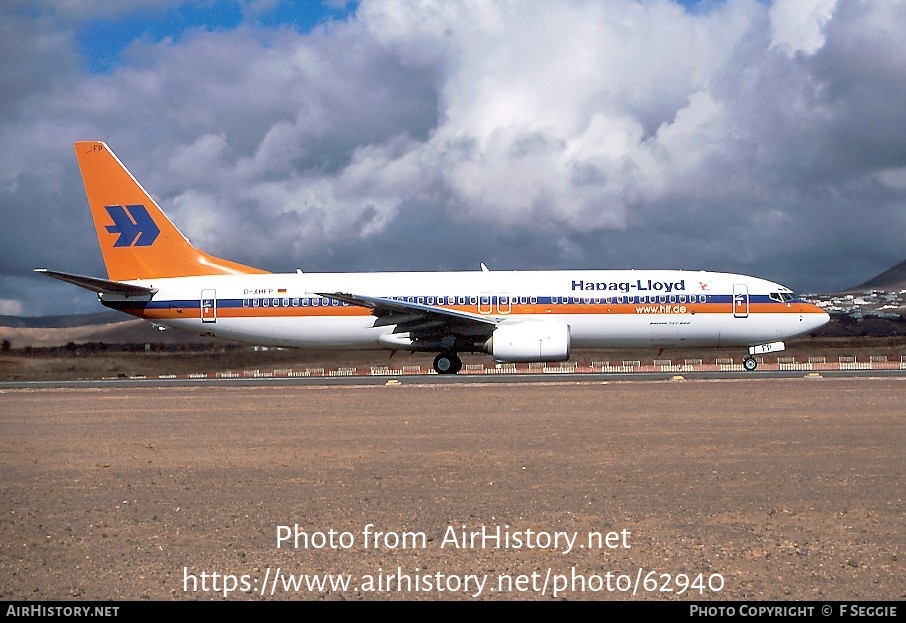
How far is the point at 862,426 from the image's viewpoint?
635 inches

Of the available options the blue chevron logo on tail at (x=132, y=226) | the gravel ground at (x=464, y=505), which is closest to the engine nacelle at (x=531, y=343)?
the gravel ground at (x=464, y=505)

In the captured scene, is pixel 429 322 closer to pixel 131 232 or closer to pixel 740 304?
pixel 740 304

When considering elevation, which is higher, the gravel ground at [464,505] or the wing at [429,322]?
the wing at [429,322]

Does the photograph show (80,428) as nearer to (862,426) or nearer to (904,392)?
(862,426)

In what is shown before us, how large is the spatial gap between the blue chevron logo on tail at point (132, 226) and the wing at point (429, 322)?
8274 mm

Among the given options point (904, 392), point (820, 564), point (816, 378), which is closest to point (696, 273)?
point (816, 378)

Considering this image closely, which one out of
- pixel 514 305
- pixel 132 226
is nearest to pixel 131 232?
pixel 132 226

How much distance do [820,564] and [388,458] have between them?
6963mm

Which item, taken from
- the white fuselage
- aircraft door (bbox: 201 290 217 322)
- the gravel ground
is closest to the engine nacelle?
the white fuselage

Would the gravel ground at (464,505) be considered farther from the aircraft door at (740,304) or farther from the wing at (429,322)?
the aircraft door at (740,304)

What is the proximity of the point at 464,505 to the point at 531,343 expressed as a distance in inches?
878

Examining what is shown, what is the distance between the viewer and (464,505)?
9.76 m

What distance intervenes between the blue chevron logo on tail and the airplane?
2.1 inches

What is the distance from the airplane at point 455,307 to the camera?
33406 millimetres
